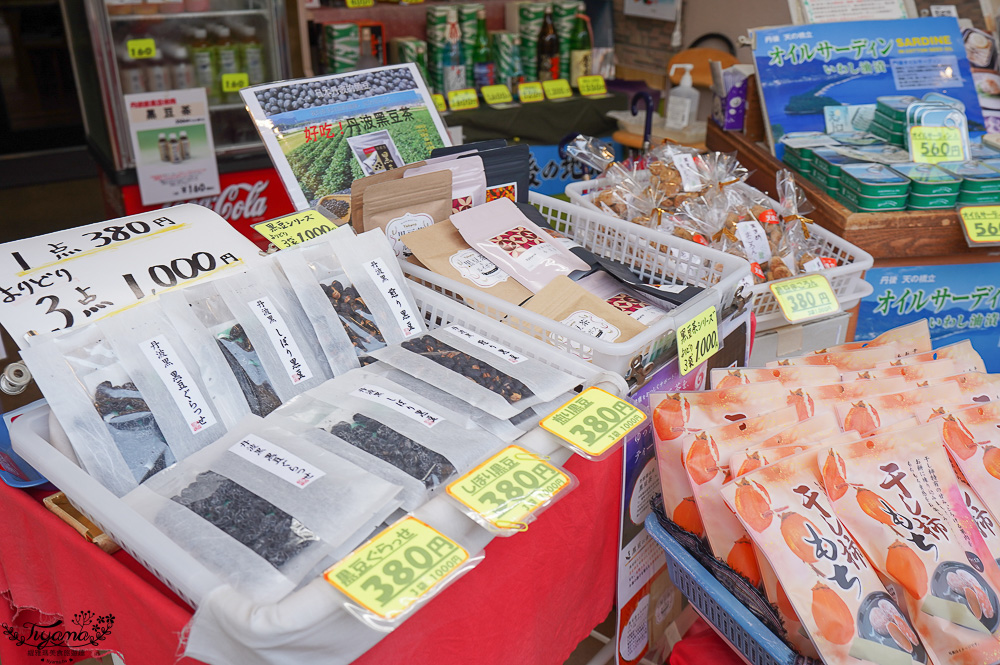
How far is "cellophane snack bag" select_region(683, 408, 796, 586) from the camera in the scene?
1128 millimetres

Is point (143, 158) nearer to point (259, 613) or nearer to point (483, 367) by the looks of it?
point (483, 367)

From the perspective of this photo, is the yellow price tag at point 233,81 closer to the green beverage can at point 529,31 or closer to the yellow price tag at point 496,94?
the yellow price tag at point 496,94

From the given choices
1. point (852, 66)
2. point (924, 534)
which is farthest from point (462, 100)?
point (924, 534)

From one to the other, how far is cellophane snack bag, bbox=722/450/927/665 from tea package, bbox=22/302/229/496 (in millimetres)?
782

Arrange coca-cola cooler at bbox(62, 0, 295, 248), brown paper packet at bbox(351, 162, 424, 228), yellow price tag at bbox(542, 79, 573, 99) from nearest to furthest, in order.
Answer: brown paper packet at bbox(351, 162, 424, 228), coca-cola cooler at bbox(62, 0, 295, 248), yellow price tag at bbox(542, 79, 573, 99)

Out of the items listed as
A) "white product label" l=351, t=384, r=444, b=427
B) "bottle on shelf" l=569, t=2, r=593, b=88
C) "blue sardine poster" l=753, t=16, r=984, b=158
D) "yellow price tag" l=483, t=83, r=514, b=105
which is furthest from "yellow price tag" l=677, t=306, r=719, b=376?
"bottle on shelf" l=569, t=2, r=593, b=88

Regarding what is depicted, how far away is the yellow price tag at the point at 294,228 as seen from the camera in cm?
137

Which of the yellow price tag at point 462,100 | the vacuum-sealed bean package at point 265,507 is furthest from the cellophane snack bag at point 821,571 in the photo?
the yellow price tag at point 462,100

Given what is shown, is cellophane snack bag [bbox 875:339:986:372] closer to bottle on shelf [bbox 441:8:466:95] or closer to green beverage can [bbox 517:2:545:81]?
bottle on shelf [bbox 441:8:466:95]

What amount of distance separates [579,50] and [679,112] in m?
0.86

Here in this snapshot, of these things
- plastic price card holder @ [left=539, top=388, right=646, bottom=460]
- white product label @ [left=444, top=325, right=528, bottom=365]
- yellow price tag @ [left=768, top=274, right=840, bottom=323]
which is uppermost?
white product label @ [left=444, top=325, right=528, bottom=365]

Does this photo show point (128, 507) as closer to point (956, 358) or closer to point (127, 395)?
point (127, 395)

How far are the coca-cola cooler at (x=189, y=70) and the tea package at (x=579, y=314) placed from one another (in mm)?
2119

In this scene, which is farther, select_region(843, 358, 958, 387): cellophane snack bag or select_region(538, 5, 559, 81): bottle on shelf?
select_region(538, 5, 559, 81): bottle on shelf
